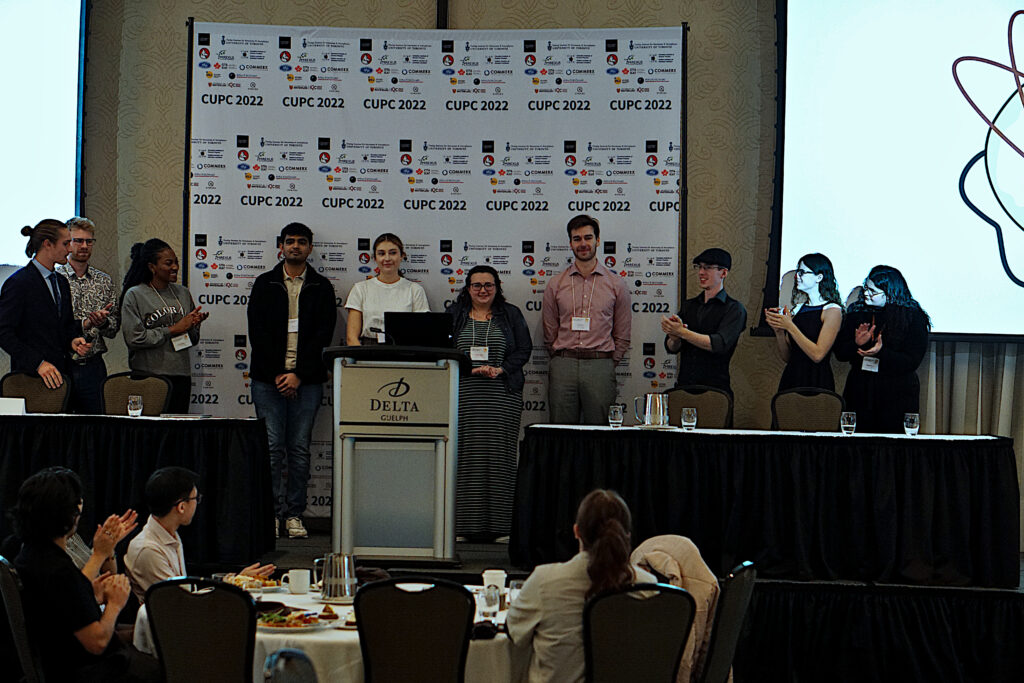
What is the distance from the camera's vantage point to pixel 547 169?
23.0ft

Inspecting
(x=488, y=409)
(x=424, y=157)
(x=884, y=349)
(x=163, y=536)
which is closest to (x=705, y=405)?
(x=884, y=349)

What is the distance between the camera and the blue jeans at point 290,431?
6348 millimetres

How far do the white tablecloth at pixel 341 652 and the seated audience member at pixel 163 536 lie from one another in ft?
1.18

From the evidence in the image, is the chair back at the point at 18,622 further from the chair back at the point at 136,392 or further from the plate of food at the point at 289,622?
the chair back at the point at 136,392

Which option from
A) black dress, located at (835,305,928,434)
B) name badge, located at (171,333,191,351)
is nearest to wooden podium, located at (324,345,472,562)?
name badge, located at (171,333,191,351)

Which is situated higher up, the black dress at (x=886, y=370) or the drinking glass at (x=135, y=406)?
the black dress at (x=886, y=370)

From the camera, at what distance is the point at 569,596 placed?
3000mm

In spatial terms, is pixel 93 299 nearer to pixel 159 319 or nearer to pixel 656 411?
pixel 159 319

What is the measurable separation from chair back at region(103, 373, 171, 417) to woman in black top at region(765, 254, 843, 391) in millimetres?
3606

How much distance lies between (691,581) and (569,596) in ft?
1.42

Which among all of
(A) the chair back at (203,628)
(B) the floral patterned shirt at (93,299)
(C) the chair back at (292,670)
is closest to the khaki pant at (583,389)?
(B) the floral patterned shirt at (93,299)

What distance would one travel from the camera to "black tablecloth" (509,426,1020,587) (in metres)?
4.81

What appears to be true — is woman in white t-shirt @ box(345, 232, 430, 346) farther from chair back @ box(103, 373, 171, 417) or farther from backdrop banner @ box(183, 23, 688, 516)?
chair back @ box(103, 373, 171, 417)

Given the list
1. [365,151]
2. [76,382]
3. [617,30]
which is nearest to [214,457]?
[76,382]
